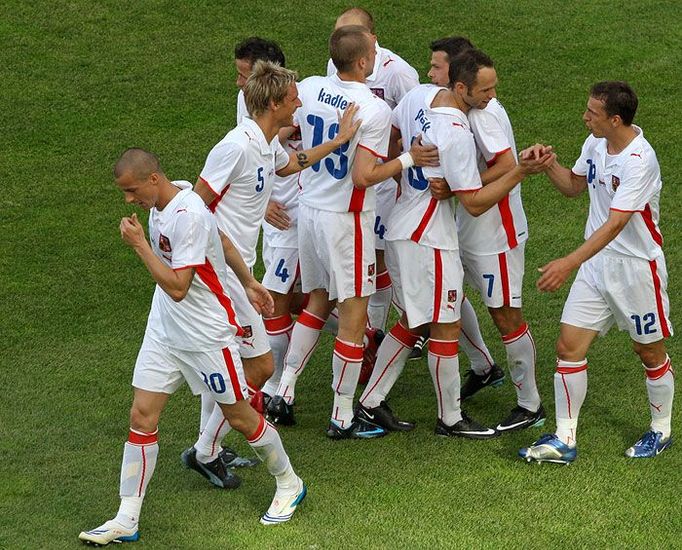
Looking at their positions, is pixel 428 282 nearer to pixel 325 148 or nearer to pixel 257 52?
pixel 325 148

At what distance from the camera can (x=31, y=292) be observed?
9.13m

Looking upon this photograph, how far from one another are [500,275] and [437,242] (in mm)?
427

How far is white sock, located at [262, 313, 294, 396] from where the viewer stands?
7.55 meters

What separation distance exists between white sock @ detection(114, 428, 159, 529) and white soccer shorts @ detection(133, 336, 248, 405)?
0.26 meters

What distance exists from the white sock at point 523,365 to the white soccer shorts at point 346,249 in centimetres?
87

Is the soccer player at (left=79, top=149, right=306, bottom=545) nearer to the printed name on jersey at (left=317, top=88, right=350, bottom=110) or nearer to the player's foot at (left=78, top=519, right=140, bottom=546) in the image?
the player's foot at (left=78, top=519, right=140, bottom=546)

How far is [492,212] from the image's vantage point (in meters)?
6.77

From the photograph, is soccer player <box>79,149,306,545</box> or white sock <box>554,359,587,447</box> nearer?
soccer player <box>79,149,306,545</box>

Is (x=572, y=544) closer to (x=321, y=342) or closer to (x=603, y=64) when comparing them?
(x=321, y=342)

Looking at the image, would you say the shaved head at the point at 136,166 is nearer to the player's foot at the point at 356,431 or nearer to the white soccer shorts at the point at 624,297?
the player's foot at the point at 356,431

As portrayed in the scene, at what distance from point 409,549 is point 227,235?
182 cm

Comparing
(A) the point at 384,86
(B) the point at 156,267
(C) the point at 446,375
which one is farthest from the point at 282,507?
(A) the point at 384,86

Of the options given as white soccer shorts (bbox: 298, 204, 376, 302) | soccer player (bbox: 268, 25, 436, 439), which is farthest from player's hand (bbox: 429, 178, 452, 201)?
white soccer shorts (bbox: 298, 204, 376, 302)

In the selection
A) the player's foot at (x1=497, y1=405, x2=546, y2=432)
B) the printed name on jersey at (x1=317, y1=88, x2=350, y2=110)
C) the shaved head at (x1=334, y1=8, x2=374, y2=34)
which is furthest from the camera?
the shaved head at (x1=334, y1=8, x2=374, y2=34)
